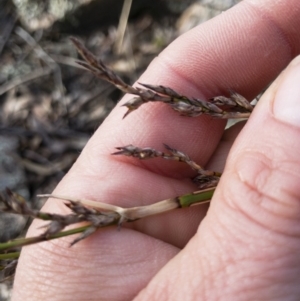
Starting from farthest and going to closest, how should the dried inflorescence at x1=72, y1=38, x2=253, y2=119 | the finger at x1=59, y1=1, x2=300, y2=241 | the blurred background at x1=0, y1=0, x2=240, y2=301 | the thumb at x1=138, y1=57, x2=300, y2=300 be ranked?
the blurred background at x1=0, y1=0, x2=240, y2=301 < the finger at x1=59, y1=1, x2=300, y2=241 < the thumb at x1=138, y1=57, x2=300, y2=300 < the dried inflorescence at x1=72, y1=38, x2=253, y2=119

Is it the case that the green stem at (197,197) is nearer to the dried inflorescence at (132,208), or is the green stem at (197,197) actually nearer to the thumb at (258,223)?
the dried inflorescence at (132,208)

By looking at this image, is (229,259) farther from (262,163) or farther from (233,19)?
(233,19)

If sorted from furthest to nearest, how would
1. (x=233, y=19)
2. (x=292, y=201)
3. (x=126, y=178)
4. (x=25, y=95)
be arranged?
(x=25, y=95) → (x=233, y=19) → (x=126, y=178) → (x=292, y=201)

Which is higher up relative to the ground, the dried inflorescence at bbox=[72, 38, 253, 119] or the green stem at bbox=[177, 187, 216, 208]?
the dried inflorescence at bbox=[72, 38, 253, 119]

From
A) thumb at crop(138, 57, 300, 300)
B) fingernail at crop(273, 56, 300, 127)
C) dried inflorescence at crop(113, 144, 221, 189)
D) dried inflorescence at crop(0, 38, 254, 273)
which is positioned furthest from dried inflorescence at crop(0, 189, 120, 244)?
fingernail at crop(273, 56, 300, 127)

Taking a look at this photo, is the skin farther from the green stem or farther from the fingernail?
the green stem

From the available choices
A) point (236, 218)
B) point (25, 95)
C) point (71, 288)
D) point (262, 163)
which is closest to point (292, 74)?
point (262, 163)
